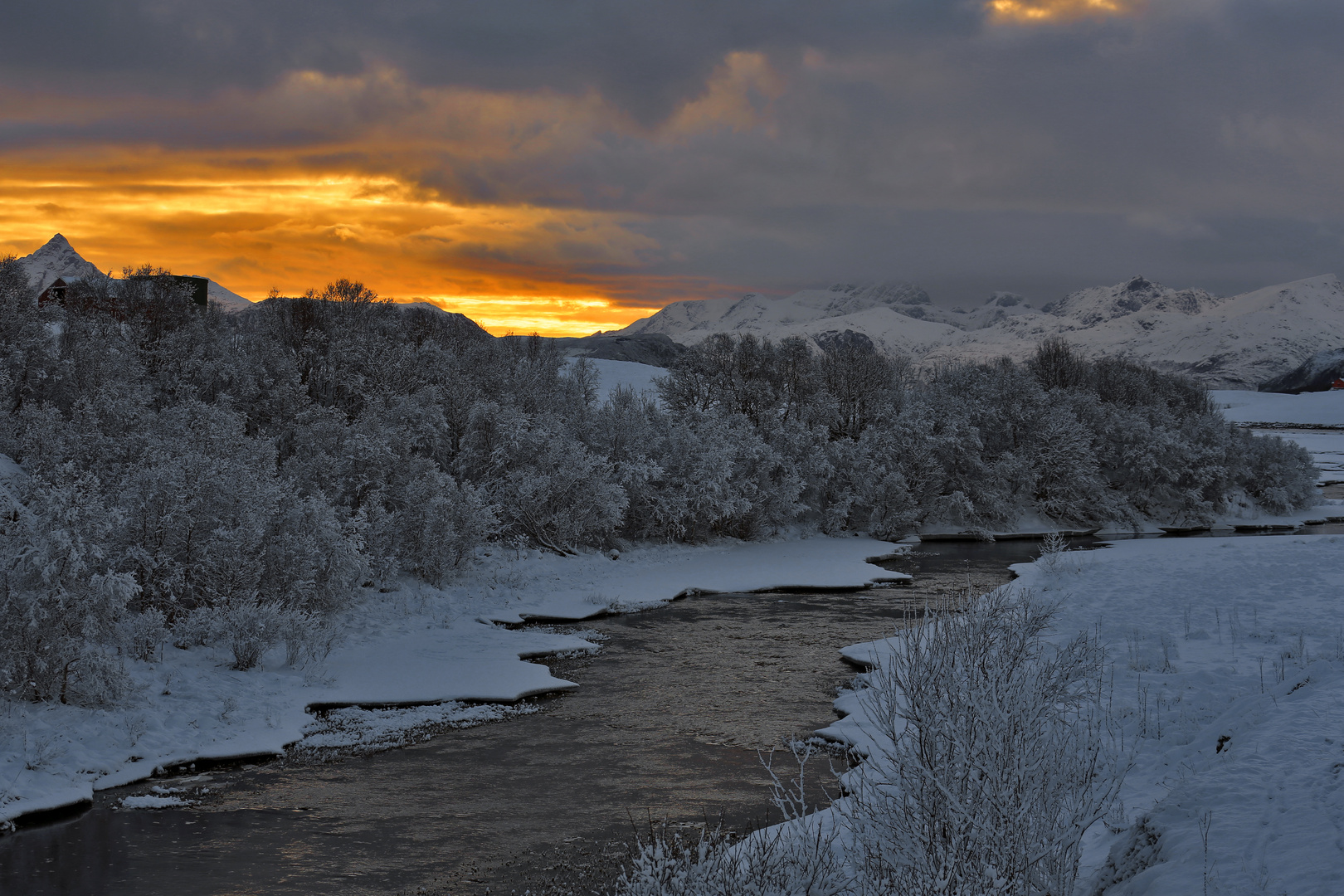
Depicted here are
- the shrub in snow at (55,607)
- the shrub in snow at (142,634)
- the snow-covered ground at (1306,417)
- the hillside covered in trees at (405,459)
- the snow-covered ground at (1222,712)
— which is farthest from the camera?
the snow-covered ground at (1306,417)

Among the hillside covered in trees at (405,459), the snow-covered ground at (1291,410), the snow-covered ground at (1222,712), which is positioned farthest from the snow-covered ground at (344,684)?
→ the snow-covered ground at (1291,410)

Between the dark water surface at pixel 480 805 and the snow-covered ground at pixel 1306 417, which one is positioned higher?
the snow-covered ground at pixel 1306 417

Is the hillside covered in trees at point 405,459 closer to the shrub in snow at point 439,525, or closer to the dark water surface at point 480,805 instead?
the shrub in snow at point 439,525

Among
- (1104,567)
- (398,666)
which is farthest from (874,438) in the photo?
(398,666)

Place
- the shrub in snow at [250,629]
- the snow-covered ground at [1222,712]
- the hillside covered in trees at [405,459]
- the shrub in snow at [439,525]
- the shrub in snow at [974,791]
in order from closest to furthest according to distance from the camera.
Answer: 1. the shrub in snow at [974,791]
2. the snow-covered ground at [1222,712]
3. the shrub in snow at [250,629]
4. the hillside covered in trees at [405,459]
5. the shrub in snow at [439,525]

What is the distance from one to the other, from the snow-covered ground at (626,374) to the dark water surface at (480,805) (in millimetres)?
64901

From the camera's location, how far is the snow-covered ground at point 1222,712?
6.75 metres

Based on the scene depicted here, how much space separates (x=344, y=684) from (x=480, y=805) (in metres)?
6.83

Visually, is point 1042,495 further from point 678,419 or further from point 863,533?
point 678,419

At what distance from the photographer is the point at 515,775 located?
45.4 feet

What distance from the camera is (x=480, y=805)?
1265cm

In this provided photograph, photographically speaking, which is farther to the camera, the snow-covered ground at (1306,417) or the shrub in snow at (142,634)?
the snow-covered ground at (1306,417)

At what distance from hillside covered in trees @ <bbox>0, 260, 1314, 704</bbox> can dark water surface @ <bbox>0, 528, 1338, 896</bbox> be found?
4.37 metres

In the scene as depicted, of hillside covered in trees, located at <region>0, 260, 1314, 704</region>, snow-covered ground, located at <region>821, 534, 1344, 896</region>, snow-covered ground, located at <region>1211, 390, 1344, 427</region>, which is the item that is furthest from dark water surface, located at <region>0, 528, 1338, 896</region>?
snow-covered ground, located at <region>1211, 390, 1344, 427</region>
